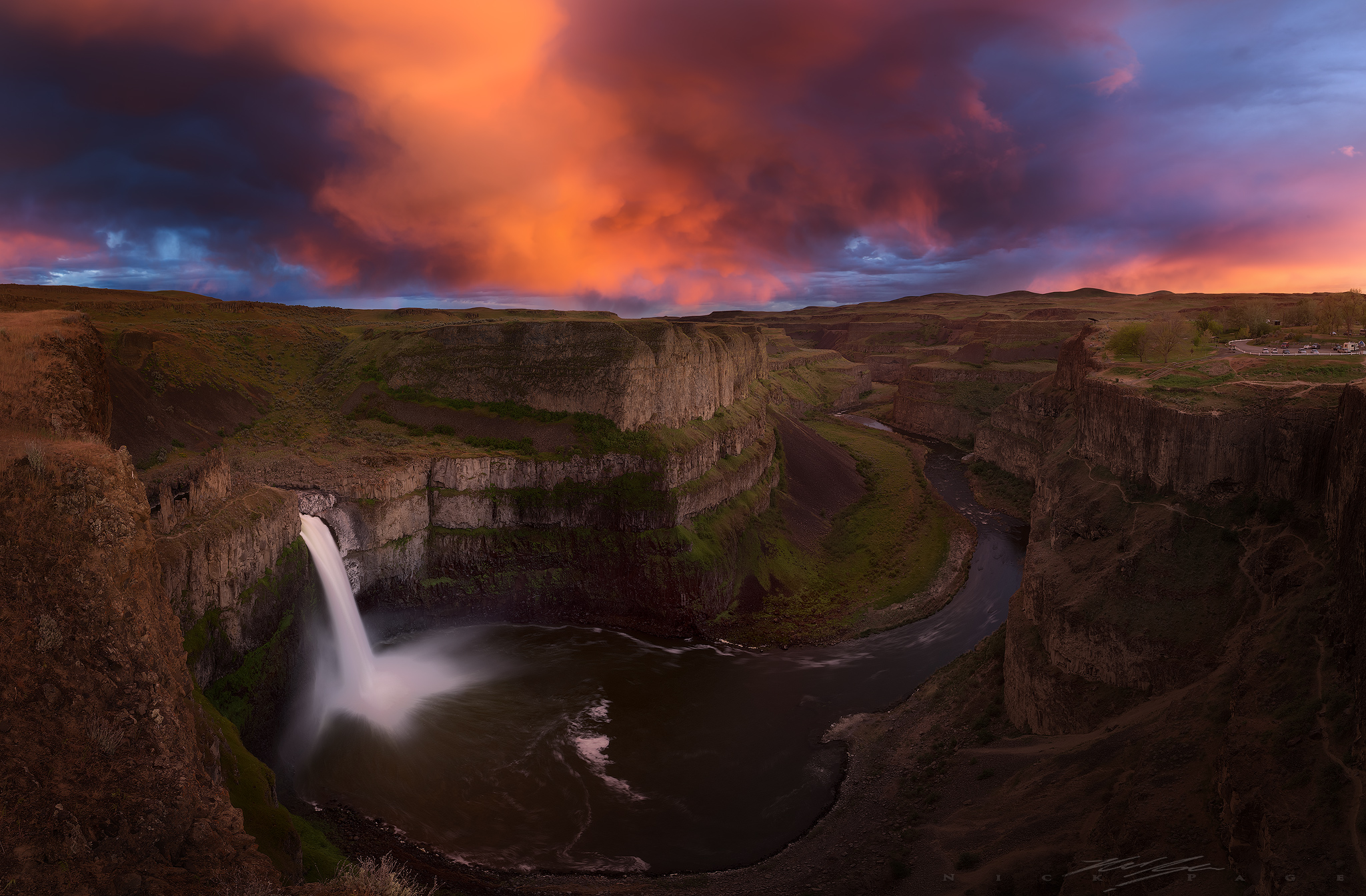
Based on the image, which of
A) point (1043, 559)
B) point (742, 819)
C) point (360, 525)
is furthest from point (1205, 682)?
point (360, 525)

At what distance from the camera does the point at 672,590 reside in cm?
5206

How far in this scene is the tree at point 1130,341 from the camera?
187ft

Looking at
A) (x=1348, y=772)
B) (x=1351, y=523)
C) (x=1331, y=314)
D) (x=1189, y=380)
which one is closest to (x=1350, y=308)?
(x=1331, y=314)

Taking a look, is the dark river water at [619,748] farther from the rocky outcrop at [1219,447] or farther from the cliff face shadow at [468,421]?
the rocky outcrop at [1219,447]

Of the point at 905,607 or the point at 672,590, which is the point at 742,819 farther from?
the point at 905,607

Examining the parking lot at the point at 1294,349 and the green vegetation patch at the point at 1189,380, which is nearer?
the green vegetation patch at the point at 1189,380

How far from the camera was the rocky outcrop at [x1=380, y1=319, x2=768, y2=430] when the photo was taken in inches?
2325

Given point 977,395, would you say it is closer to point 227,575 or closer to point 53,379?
point 227,575

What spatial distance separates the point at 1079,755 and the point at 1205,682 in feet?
15.5

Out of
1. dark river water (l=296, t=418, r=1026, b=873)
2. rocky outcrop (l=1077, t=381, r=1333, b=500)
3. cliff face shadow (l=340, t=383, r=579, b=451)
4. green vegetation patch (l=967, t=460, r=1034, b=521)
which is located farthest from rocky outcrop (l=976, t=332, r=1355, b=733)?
green vegetation patch (l=967, t=460, r=1034, b=521)

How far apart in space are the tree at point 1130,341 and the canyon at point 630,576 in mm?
3267

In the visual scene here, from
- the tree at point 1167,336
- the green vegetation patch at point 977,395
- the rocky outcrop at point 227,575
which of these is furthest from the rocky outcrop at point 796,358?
the rocky outcrop at point 227,575

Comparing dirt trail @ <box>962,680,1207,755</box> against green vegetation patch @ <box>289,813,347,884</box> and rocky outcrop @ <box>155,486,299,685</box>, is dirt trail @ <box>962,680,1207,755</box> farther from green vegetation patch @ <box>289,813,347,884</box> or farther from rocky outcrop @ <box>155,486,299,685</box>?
rocky outcrop @ <box>155,486,299,685</box>

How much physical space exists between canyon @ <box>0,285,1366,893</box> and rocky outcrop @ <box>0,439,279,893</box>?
0.20 feet
